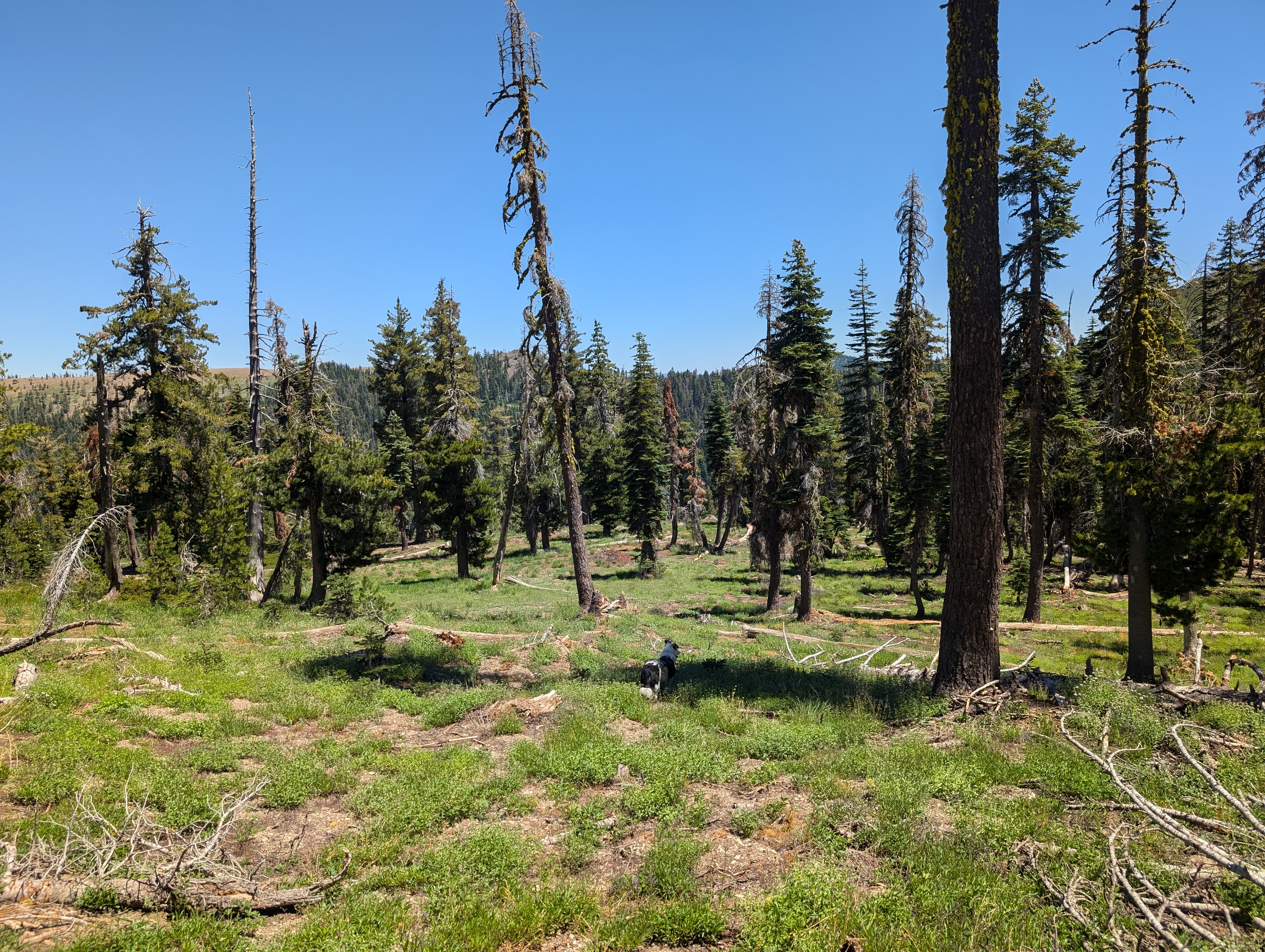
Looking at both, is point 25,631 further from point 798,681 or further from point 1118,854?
point 1118,854

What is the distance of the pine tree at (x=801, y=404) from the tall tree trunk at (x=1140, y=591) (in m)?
10.4

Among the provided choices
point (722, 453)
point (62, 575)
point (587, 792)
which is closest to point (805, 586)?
point (587, 792)

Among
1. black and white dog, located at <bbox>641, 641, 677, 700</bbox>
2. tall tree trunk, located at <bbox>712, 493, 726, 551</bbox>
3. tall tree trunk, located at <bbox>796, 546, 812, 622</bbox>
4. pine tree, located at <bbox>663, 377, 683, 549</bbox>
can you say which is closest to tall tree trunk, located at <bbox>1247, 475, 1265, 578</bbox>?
tall tree trunk, located at <bbox>796, 546, 812, 622</bbox>

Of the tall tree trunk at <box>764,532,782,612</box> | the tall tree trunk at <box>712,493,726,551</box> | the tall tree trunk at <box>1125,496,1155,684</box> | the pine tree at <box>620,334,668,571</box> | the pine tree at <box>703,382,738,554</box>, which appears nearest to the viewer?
the tall tree trunk at <box>1125,496,1155,684</box>

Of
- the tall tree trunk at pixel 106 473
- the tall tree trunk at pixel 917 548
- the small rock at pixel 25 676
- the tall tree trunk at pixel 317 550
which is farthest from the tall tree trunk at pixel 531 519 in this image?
the small rock at pixel 25 676

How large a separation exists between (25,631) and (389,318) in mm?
38017

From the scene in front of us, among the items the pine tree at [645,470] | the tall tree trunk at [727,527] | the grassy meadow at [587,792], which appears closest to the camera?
the grassy meadow at [587,792]

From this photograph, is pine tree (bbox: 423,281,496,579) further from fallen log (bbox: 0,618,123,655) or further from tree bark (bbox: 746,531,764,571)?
fallen log (bbox: 0,618,123,655)

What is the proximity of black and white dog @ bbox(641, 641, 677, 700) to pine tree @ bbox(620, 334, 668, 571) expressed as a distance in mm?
25813

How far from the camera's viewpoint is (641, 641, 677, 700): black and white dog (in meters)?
10.6

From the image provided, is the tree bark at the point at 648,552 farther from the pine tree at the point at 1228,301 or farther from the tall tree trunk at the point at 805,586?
the pine tree at the point at 1228,301

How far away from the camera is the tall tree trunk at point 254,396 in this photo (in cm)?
2258

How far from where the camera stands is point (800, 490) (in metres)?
23.3

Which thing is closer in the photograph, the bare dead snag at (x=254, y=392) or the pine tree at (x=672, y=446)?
the bare dead snag at (x=254, y=392)
